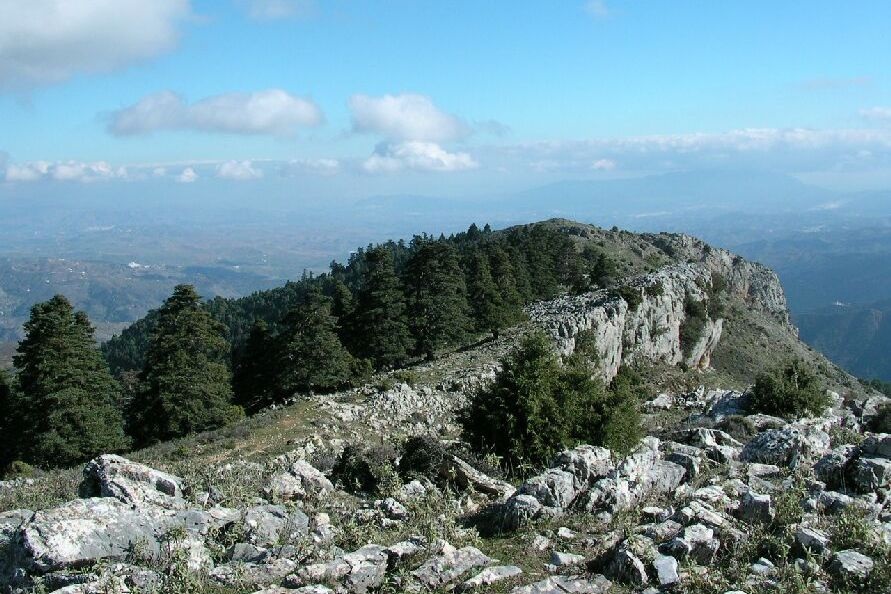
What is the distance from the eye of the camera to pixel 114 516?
9.71m

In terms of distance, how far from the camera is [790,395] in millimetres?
28125

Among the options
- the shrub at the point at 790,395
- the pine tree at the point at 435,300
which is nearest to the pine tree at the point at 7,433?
the pine tree at the point at 435,300

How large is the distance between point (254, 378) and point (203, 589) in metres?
48.1

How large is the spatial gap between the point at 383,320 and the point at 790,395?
27.3 metres

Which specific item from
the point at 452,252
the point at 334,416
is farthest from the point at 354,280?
the point at 334,416

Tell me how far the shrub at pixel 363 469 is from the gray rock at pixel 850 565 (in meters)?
8.77

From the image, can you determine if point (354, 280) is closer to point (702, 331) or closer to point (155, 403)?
point (702, 331)

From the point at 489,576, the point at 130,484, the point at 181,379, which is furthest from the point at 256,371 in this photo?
the point at 489,576

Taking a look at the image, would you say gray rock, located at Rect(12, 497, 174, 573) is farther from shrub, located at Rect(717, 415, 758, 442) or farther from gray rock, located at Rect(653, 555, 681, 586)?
shrub, located at Rect(717, 415, 758, 442)

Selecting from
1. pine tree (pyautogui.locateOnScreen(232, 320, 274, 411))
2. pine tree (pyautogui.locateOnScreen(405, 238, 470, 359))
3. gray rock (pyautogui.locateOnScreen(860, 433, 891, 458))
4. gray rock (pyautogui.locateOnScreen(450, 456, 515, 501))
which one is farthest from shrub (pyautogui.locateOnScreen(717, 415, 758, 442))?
pine tree (pyautogui.locateOnScreen(232, 320, 274, 411))

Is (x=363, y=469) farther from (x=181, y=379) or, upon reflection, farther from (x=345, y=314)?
(x=345, y=314)

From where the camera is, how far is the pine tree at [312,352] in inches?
1614

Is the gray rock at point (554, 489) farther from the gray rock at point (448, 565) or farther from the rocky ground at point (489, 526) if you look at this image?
the gray rock at point (448, 565)

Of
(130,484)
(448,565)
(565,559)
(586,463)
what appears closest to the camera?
(448,565)
